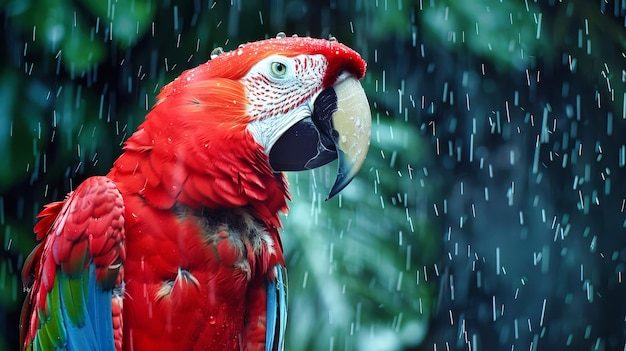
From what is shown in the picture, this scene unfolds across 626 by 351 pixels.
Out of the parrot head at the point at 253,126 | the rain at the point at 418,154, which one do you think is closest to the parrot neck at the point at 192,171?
the parrot head at the point at 253,126

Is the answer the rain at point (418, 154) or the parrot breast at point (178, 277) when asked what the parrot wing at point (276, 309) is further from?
the rain at point (418, 154)

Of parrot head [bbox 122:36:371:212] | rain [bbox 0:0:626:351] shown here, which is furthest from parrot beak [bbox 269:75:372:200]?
rain [bbox 0:0:626:351]

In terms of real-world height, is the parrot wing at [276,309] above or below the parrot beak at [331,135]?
below

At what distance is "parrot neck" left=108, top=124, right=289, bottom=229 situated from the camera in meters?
1.20

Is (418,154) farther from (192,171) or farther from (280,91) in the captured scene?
(192,171)

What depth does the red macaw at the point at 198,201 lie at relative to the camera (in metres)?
1.20

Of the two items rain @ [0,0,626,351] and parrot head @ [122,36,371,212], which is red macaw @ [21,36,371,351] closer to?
parrot head @ [122,36,371,212]

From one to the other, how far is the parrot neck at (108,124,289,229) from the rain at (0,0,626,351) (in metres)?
0.55

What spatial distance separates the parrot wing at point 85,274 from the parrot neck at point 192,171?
2.1 inches

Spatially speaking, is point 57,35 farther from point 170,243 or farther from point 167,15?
point 170,243

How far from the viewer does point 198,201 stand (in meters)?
1.21

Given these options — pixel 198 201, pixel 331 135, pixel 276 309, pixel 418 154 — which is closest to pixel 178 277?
pixel 198 201

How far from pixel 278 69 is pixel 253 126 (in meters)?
0.11

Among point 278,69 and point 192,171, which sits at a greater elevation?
point 278,69
